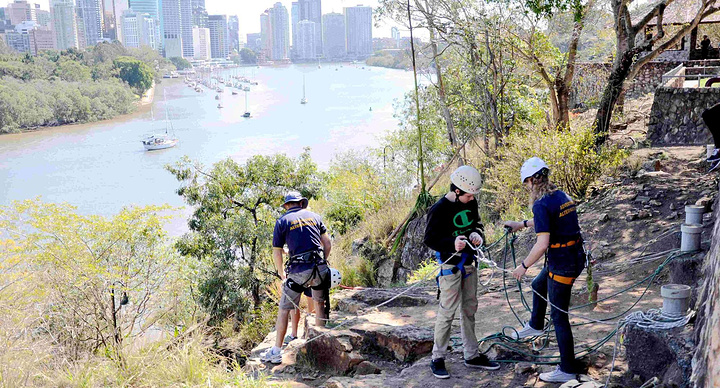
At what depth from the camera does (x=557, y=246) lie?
169 inches

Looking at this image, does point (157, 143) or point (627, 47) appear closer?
point (627, 47)

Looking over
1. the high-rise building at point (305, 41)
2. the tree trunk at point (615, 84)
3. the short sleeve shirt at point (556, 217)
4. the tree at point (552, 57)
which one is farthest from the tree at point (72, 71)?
the short sleeve shirt at point (556, 217)

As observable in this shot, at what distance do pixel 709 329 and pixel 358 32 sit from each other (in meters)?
134

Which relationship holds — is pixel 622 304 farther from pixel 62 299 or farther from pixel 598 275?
pixel 62 299

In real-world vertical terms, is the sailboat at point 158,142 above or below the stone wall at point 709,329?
below

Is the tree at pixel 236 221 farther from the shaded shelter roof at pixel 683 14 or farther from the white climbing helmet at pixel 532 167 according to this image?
the shaded shelter roof at pixel 683 14

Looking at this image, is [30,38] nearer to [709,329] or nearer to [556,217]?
[556,217]

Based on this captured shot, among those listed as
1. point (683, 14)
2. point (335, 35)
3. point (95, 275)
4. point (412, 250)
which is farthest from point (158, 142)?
point (335, 35)

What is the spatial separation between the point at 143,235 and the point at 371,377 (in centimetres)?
950

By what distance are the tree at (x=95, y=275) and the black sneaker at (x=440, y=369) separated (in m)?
3.09

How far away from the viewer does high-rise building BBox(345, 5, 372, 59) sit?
12283 cm

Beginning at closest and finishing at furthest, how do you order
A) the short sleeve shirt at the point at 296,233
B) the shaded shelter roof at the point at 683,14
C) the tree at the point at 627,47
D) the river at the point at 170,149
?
the short sleeve shirt at the point at 296,233
the tree at the point at 627,47
the shaded shelter roof at the point at 683,14
the river at the point at 170,149

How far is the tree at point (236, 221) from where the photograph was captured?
14.8 m

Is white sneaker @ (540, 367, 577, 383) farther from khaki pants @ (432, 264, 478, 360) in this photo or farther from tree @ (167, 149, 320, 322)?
tree @ (167, 149, 320, 322)
